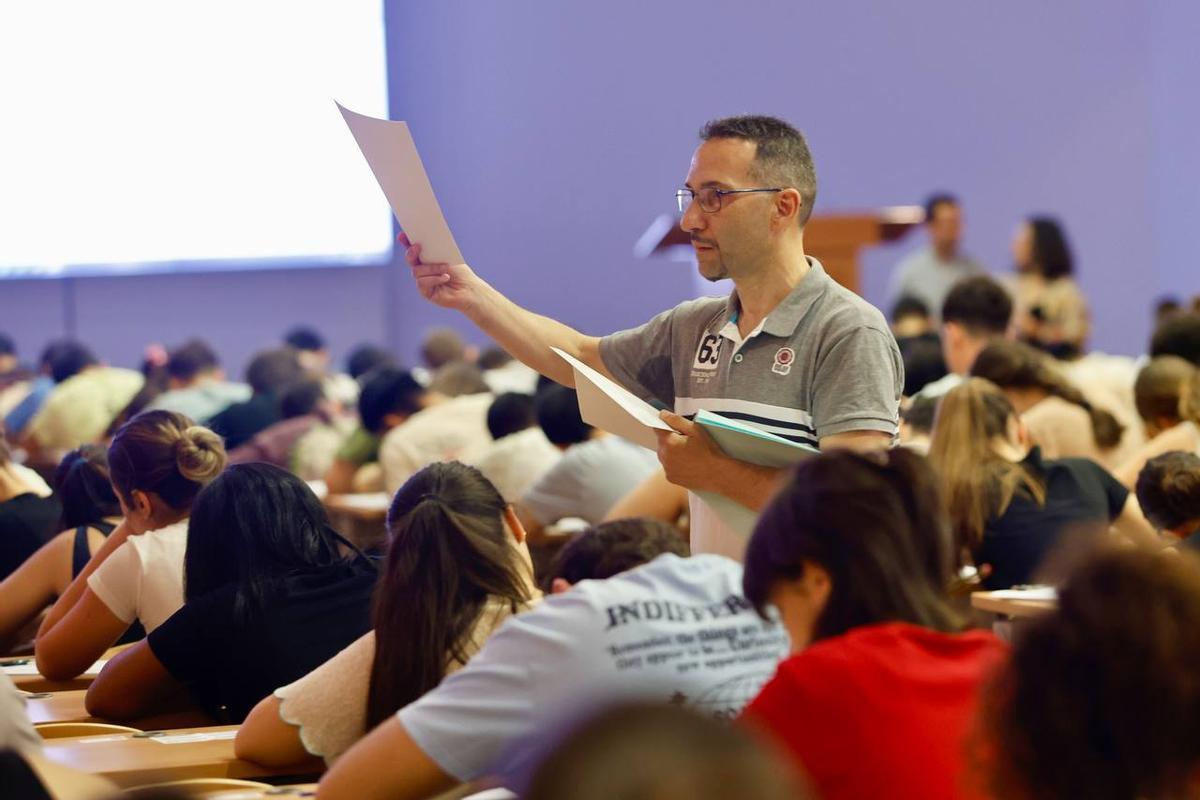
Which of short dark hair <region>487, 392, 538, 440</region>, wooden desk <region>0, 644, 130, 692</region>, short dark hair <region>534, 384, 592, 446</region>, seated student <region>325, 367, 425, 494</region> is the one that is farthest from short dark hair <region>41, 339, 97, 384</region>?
wooden desk <region>0, 644, 130, 692</region>

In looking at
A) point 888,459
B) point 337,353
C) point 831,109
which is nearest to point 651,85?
point 831,109

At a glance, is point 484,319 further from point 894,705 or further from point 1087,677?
point 1087,677

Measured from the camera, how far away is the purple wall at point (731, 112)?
1095 centimetres

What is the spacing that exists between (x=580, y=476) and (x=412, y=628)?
9.18 ft

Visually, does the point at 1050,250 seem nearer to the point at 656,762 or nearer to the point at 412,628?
the point at 412,628

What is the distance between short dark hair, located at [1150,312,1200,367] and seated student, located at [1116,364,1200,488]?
81 cm

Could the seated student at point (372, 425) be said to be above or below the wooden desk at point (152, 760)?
below

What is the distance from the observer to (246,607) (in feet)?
10.2

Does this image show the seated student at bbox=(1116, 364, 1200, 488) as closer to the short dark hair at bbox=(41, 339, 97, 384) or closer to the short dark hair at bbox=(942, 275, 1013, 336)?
the short dark hair at bbox=(942, 275, 1013, 336)

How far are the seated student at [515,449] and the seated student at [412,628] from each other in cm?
298

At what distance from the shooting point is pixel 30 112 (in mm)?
11648

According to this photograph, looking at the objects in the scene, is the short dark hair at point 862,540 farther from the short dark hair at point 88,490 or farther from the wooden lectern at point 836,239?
the wooden lectern at point 836,239

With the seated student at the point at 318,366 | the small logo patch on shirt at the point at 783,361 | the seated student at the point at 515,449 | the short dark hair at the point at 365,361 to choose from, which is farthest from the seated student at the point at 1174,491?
the short dark hair at the point at 365,361

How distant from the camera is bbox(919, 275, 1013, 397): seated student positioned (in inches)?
249
